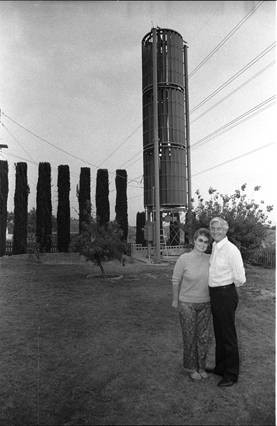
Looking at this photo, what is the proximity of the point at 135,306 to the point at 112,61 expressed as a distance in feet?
14.8

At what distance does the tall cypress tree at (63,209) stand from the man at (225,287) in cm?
1778

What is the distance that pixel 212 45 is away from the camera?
303cm

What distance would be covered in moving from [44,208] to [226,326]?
17.4 meters

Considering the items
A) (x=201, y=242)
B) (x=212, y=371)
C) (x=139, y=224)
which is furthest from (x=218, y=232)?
(x=139, y=224)

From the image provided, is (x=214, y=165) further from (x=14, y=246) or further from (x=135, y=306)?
(x=14, y=246)

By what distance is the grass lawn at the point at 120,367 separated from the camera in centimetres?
258

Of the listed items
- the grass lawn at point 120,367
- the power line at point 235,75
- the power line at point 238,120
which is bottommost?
the grass lawn at point 120,367

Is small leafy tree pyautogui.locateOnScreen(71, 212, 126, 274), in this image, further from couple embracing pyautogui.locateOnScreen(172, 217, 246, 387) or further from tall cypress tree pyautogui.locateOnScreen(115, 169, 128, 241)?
A: tall cypress tree pyautogui.locateOnScreen(115, 169, 128, 241)

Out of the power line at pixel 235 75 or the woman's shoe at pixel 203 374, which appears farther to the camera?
the woman's shoe at pixel 203 374

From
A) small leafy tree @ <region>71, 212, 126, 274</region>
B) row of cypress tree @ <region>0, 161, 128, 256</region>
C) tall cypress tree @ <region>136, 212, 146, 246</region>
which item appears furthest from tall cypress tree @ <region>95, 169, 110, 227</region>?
small leafy tree @ <region>71, 212, 126, 274</region>

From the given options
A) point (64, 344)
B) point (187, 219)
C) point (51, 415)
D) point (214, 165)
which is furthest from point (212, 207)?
point (51, 415)

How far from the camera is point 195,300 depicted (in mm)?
3096

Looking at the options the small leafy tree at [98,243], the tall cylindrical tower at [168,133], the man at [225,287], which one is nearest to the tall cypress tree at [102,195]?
the tall cylindrical tower at [168,133]

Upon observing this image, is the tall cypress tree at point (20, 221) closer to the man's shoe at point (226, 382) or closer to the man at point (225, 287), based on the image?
the man at point (225, 287)
